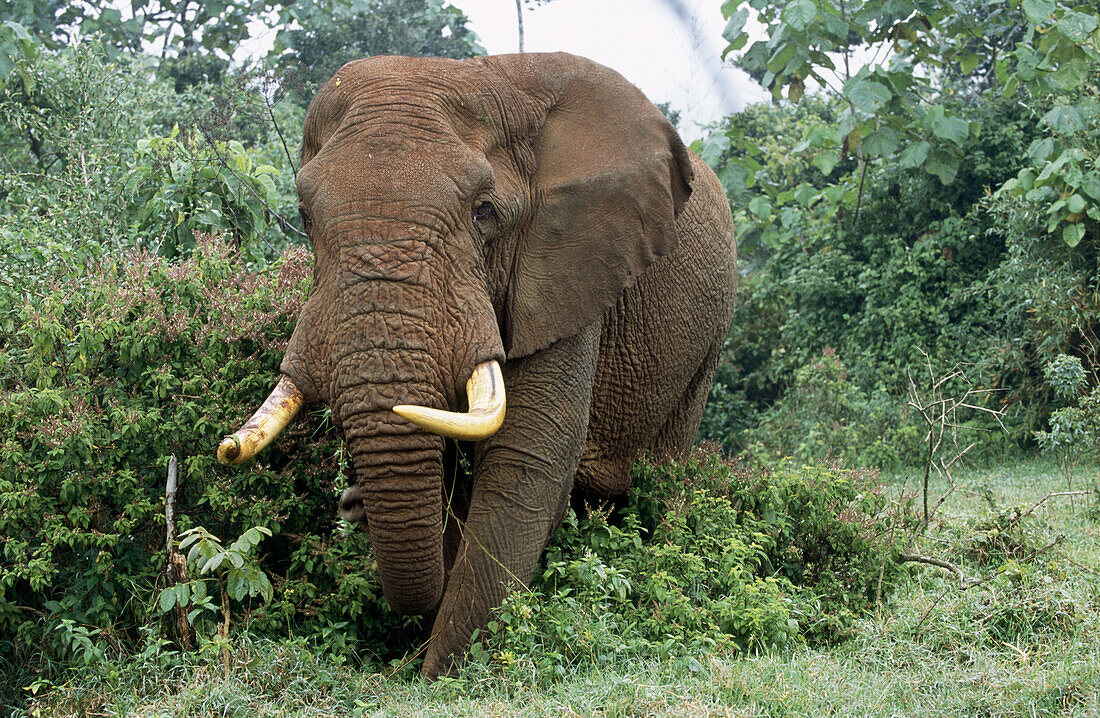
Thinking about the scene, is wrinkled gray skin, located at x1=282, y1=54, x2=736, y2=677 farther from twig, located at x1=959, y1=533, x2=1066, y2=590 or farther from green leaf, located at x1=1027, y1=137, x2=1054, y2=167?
green leaf, located at x1=1027, y1=137, x2=1054, y2=167

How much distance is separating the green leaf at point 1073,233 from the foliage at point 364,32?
10.8m

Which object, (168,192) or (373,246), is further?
(168,192)

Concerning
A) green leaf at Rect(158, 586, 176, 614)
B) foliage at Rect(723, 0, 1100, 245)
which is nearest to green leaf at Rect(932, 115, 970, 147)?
foliage at Rect(723, 0, 1100, 245)

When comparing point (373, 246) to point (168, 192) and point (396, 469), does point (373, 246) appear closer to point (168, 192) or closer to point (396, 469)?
point (396, 469)

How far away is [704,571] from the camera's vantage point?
5.40 metres

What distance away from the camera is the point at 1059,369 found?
9711mm

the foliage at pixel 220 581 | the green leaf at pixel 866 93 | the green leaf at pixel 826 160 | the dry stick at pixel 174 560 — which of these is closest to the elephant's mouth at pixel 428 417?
the foliage at pixel 220 581

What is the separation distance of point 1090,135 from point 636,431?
21.1ft

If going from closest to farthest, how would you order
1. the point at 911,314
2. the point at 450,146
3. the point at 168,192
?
the point at 450,146 → the point at 168,192 → the point at 911,314

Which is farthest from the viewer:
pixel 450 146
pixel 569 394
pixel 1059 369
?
pixel 1059 369

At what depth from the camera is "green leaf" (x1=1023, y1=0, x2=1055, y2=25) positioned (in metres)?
9.49

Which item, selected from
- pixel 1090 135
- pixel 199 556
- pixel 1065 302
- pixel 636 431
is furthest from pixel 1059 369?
pixel 199 556

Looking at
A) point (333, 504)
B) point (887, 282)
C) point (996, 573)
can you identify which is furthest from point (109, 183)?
point (887, 282)

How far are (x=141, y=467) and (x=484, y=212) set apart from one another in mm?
2166
